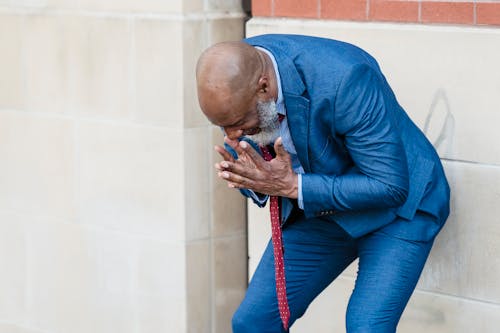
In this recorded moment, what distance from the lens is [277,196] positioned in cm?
426

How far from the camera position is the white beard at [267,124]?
395 cm

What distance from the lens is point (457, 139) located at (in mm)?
4949

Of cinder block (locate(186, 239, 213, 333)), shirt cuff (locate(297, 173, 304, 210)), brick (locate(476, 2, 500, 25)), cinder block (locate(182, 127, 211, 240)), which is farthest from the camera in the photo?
cinder block (locate(186, 239, 213, 333))

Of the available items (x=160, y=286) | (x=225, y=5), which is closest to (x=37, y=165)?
(x=160, y=286)

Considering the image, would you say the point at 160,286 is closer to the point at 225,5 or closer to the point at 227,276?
the point at 227,276

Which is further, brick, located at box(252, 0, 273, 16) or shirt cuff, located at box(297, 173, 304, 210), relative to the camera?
brick, located at box(252, 0, 273, 16)

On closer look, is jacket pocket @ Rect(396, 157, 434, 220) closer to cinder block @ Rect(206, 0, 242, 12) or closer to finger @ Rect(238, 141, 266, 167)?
finger @ Rect(238, 141, 266, 167)

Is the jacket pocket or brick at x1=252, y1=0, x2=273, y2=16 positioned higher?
brick at x1=252, y1=0, x2=273, y2=16

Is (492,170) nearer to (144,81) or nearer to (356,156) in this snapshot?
(356,156)

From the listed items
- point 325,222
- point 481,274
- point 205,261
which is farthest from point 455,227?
point 205,261

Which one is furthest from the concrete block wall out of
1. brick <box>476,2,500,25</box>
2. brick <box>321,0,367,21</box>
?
brick <box>476,2,500,25</box>

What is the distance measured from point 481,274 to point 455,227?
22 cm

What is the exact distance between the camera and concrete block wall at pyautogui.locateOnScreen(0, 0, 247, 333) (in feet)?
18.3

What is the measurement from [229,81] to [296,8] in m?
1.63
